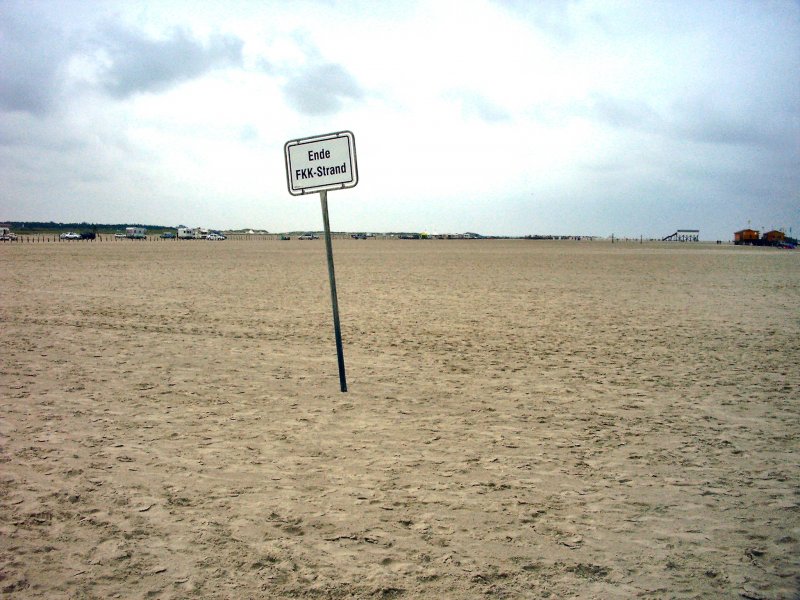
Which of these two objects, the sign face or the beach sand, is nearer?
the beach sand

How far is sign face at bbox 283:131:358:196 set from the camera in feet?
22.9

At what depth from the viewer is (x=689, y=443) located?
19.2ft

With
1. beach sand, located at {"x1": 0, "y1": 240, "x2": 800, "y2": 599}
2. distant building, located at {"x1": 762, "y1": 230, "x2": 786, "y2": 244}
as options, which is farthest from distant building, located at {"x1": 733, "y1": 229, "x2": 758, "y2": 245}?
beach sand, located at {"x1": 0, "y1": 240, "x2": 800, "y2": 599}

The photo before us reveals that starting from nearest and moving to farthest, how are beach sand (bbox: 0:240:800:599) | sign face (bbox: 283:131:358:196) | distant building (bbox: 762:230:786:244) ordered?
beach sand (bbox: 0:240:800:599) < sign face (bbox: 283:131:358:196) < distant building (bbox: 762:230:786:244)

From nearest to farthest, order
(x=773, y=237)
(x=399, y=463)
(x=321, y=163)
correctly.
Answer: (x=399, y=463) → (x=321, y=163) → (x=773, y=237)

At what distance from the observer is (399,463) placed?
5.30 metres

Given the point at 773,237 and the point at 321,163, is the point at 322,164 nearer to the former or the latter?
the point at 321,163

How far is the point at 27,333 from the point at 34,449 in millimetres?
7361

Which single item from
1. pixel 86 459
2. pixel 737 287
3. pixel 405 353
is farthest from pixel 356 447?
pixel 737 287

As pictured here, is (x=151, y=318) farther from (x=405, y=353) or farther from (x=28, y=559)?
(x=28, y=559)

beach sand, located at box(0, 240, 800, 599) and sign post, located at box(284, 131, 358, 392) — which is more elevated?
sign post, located at box(284, 131, 358, 392)

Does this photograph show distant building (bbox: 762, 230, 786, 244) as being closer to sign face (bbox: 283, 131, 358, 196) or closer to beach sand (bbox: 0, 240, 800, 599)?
beach sand (bbox: 0, 240, 800, 599)

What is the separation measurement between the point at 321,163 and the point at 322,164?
0.06 ft

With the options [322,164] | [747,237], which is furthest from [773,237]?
[322,164]
